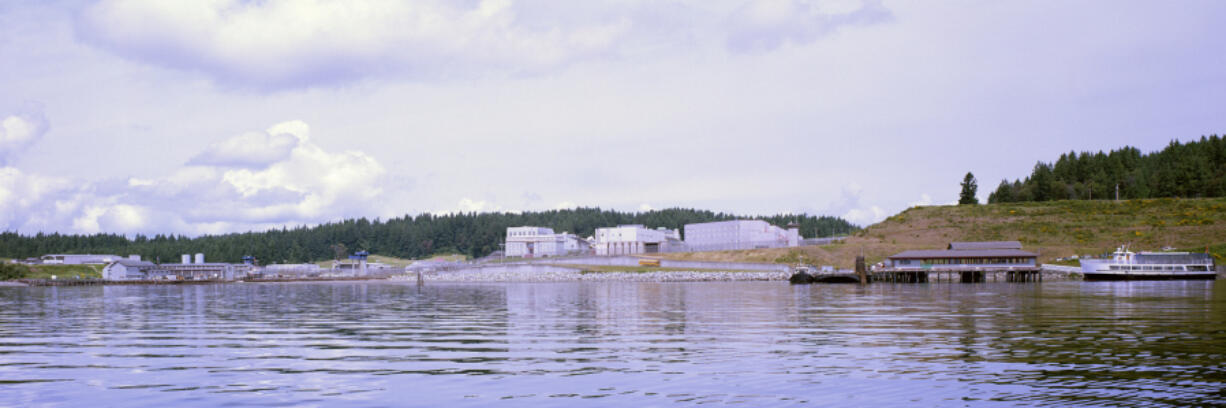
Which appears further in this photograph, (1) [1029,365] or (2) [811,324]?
(2) [811,324]

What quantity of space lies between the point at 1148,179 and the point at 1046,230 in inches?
1901

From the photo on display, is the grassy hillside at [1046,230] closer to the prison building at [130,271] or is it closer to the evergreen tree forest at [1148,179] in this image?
the evergreen tree forest at [1148,179]

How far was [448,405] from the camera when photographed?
17594 mm

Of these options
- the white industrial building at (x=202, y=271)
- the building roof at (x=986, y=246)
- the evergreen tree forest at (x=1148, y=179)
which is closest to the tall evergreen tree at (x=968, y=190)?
the evergreen tree forest at (x=1148, y=179)

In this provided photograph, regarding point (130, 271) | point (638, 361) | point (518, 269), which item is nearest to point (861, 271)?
point (518, 269)

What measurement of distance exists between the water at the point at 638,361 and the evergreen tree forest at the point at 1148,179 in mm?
158746

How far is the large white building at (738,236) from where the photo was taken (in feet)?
532

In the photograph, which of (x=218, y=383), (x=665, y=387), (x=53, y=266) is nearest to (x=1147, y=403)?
(x=665, y=387)

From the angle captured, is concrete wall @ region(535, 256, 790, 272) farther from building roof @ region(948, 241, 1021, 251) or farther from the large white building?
building roof @ region(948, 241, 1021, 251)

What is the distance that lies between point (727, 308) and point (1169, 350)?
25832mm

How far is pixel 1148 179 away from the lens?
605ft

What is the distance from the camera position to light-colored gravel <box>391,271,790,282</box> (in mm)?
126688

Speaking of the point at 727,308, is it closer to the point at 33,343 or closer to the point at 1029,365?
the point at 1029,365

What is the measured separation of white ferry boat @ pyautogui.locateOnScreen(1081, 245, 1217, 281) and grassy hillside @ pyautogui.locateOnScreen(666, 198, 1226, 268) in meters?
22.2
